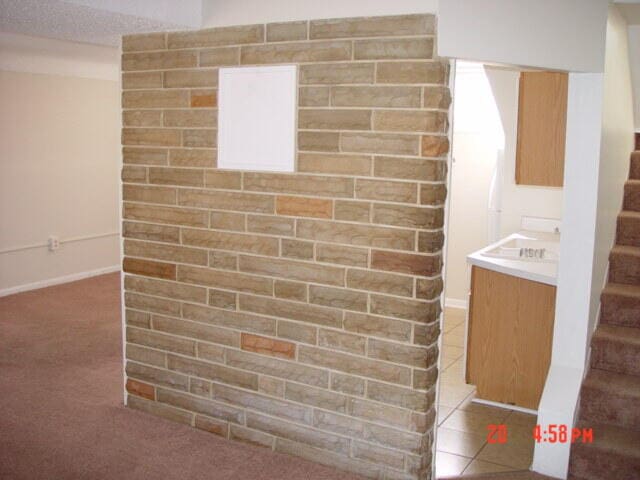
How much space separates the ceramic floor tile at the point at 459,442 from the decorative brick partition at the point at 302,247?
19.9 inches

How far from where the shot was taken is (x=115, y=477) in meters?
3.08

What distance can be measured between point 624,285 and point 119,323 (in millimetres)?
3560

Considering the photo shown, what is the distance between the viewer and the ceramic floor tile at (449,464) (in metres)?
3.29

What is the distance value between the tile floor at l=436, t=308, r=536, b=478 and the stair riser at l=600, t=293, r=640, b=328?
2.28 ft

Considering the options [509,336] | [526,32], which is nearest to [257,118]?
[526,32]

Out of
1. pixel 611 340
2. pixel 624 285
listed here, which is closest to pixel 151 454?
pixel 611 340

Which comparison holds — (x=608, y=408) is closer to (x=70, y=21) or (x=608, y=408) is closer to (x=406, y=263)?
(x=406, y=263)

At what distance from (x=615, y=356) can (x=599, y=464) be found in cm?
62

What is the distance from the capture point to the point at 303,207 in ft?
10.2

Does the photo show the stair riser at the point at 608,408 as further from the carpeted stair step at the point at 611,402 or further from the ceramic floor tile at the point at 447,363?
the ceramic floor tile at the point at 447,363

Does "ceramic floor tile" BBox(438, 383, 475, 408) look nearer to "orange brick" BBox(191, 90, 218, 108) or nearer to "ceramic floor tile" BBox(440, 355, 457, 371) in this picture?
"ceramic floor tile" BBox(440, 355, 457, 371)

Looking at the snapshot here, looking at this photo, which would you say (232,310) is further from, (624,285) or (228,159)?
(624,285)
